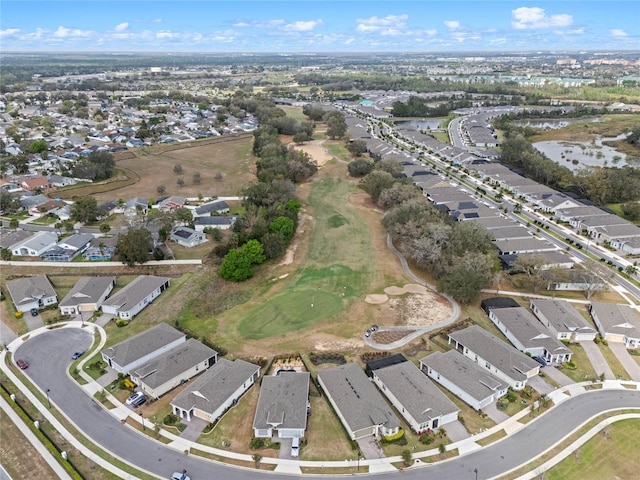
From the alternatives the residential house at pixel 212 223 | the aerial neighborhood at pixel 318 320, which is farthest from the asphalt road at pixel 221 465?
the residential house at pixel 212 223

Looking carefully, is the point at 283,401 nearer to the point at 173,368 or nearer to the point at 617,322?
the point at 173,368

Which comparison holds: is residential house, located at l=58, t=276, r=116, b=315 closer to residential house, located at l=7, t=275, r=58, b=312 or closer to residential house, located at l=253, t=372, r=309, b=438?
residential house, located at l=7, t=275, r=58, b=312

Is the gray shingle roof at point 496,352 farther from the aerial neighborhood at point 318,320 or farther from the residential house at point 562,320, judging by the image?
the residential house at point 562,320

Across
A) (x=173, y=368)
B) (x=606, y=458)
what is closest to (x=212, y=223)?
(x=173, y=368)

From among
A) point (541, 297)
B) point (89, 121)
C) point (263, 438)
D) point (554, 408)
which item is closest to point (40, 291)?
point (263, 438)

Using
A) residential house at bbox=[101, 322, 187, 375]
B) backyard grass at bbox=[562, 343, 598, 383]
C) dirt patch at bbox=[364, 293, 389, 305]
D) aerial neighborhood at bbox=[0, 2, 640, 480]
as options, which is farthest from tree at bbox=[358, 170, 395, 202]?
residential house at bbox=[101, 322, 187, 375]

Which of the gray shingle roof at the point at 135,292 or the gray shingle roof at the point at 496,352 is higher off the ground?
the gray shingle roof at the point at 135,292
